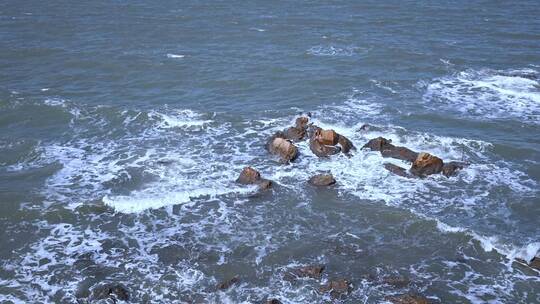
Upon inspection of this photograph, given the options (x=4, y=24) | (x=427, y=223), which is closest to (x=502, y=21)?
(x=427, y=223)

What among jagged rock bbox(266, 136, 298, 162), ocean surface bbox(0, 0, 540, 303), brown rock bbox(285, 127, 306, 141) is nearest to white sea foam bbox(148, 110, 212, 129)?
ocean surface bbox(0, 0, 540, 303)

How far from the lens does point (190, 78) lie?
44.7 meters

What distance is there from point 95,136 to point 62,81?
10.3 metres

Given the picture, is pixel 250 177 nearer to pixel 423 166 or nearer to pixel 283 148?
pixel 283 148

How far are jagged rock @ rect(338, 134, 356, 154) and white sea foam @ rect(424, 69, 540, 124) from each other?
28.4 feet

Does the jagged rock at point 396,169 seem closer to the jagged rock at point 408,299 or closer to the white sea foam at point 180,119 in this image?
the jagged rock at point 408,299

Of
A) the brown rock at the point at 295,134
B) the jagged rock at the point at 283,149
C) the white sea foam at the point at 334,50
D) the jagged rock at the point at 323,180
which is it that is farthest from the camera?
the white sea foam at the point at 334,50

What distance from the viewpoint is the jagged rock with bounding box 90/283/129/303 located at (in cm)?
2295

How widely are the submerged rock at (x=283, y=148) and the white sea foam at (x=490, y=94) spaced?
38.7 feet

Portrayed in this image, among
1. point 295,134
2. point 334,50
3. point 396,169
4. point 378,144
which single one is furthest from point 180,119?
point 334,50

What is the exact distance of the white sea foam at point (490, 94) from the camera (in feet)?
127

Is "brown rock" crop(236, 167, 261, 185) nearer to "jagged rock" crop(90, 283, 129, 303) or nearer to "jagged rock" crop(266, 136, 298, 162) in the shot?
"jagged rock" crop(266, 136, 298, 162)

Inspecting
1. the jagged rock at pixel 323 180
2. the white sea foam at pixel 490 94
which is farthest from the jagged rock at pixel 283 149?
the white sea foam at pixel 490 94

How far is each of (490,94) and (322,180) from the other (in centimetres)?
1726
